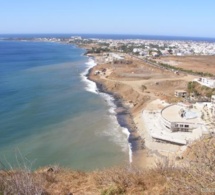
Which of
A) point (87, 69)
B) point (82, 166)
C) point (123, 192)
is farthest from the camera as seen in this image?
point (87, 69)

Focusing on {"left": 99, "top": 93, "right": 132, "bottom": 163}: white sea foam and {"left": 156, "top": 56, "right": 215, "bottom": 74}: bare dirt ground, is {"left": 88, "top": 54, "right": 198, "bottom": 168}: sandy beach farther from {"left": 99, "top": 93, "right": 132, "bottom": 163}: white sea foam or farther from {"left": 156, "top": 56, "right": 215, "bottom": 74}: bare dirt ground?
{"left": 156, "top": 56, "right": 215, "bottom": 74}: bare dirt ground

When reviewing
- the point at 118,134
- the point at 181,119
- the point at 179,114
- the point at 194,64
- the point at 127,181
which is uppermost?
the point at 127,181

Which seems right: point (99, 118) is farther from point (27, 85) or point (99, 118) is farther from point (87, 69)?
point (87, 69)

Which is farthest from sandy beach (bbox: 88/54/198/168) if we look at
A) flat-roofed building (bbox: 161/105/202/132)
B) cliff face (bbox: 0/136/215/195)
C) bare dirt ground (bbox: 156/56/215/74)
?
bare dirt ground (bbox: 156/56/215/74)

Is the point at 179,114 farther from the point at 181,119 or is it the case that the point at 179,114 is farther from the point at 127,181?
the point at 127,181

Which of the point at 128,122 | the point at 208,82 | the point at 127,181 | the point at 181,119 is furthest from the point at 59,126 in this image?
the point at 208,82

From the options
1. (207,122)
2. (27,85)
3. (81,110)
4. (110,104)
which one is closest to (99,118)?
(81,110)

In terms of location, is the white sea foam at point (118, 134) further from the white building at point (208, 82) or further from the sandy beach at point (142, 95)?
the white building at point (208, 82)
